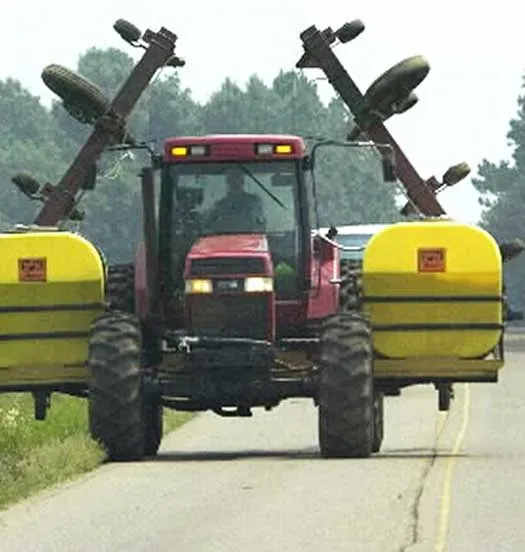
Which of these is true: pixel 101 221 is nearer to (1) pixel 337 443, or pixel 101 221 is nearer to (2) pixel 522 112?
(2) pixel 522 112

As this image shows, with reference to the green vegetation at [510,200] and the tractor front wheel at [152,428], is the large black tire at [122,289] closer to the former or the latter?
the tractor front wheel at [152,428]

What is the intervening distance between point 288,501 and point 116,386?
5.67 metres

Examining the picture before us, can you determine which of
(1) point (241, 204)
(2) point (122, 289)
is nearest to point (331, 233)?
(1) point (241, 204)

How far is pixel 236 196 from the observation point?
92.3 feet

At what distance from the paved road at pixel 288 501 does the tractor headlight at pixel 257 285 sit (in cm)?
174

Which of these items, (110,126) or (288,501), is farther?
(110,126)

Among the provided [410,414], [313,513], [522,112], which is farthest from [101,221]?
[313,513]

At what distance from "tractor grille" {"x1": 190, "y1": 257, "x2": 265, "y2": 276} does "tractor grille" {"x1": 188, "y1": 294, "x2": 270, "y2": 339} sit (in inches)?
11.1

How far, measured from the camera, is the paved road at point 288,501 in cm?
1814

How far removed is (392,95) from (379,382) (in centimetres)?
349

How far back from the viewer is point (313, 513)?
20.4m

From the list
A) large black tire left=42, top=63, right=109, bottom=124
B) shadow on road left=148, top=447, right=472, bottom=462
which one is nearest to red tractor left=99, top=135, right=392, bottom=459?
shadow on road left=148, top=447, right=472, bottom=462

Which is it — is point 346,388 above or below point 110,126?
below

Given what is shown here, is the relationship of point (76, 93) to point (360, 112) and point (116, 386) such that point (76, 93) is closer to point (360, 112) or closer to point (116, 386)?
point (360, 112)
